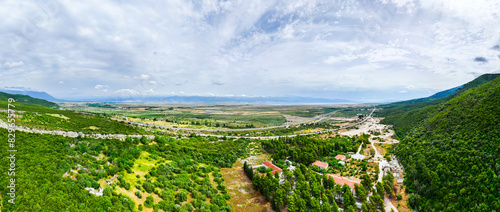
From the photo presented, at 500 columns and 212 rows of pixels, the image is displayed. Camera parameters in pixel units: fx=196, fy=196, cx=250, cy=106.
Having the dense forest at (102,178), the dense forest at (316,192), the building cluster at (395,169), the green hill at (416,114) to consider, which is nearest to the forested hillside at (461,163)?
the building cluster at (395,169)

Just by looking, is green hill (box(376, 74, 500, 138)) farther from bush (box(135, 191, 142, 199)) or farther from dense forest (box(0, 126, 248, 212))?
bush (box(135, 191, 142, 199))

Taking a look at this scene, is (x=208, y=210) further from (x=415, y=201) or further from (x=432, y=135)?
(x=432, y=135)

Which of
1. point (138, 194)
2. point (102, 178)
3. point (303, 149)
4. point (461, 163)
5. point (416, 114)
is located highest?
point (416, 114)

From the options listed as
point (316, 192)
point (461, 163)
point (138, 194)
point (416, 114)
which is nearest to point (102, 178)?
point (138, 194)

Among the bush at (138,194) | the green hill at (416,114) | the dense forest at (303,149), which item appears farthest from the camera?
the green hill at (416,114)

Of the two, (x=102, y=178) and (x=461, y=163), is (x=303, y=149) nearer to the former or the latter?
(x=461, y=163)

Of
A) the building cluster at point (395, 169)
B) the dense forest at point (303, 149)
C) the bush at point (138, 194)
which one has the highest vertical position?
the bush at point (138, 194)

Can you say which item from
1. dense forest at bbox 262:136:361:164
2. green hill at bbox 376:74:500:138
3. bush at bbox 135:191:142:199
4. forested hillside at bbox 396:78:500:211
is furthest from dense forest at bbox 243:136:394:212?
green hill at bbox 376:74:500:138

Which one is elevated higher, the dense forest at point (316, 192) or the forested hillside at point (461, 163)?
the forested hillside at point (461, 163)

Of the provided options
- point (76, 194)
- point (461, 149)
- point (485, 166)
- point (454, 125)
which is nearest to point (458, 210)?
point (485, 166)

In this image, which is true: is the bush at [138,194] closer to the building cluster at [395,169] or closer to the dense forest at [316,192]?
the dense forest at [316,192]
